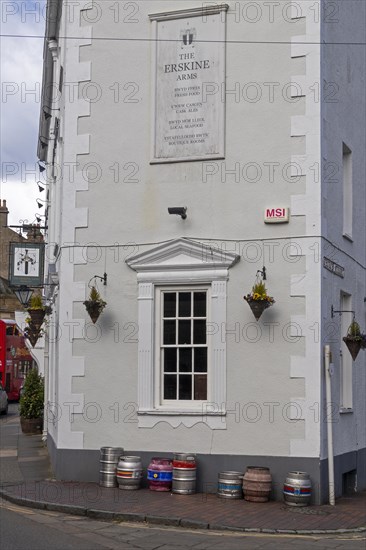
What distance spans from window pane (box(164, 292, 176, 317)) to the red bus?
104ft

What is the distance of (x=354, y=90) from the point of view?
17.1m

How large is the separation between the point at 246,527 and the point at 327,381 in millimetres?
3214

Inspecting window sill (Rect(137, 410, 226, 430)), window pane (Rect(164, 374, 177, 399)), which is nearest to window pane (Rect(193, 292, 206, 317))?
window pane (Rect(164, 374, 177, 399))

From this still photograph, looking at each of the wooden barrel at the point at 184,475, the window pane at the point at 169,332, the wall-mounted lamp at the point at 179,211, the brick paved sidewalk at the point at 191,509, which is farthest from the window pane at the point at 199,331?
the brick paved sidewalk at the point at 191,509

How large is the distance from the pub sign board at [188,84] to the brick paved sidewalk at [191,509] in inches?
223

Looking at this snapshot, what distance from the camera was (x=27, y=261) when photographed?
21484 millimetres

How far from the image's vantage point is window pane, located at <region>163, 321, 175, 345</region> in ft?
48.6

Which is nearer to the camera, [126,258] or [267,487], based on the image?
[267,487]

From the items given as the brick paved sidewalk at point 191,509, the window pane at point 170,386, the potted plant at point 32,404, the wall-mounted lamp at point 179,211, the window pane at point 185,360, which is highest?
the wall-mounted lamp at point 179,211

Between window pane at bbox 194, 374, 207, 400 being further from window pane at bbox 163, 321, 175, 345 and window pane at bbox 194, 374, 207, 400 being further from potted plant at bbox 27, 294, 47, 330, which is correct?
potted plant at bbox 27, 294, 47, 330

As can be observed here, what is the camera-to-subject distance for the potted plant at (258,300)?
13734 mm

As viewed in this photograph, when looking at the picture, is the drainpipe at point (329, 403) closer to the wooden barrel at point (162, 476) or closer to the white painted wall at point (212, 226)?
the white painted wall at point (212, 226)

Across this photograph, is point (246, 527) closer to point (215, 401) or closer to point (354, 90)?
point (215, 401)

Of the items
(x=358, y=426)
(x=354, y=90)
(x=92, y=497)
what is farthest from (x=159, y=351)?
(x=354, y=90)
